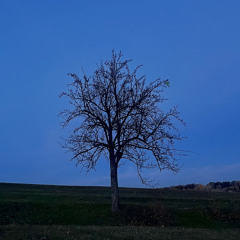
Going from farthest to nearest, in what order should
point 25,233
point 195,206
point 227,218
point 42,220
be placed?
1. point 195,206
2. point 227,218
3. point 42,220
4. point 25,233

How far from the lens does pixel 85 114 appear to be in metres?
32.3

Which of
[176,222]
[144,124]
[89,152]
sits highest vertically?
[144,124]

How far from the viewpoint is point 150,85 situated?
106ft

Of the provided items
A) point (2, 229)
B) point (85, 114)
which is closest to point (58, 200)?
point (85, 114)

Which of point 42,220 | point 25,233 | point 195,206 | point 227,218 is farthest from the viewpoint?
point 195,206

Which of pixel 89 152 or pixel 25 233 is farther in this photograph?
pixel 89 152

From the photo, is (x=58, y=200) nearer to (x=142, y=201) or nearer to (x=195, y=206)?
(x=142, y=201)

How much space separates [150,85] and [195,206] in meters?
12.3

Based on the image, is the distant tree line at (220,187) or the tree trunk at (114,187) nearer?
the tree trunk at (114,187)

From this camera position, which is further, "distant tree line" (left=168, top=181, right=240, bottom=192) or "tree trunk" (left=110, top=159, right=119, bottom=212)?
"distant tree line" (left=168, top=181, right=240, bottom=192)

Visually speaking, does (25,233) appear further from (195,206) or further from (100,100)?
(195,206)

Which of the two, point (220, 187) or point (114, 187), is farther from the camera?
point (220, 187)

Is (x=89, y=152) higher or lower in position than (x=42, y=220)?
higher

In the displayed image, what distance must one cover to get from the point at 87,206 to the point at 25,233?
1537 centimetres
